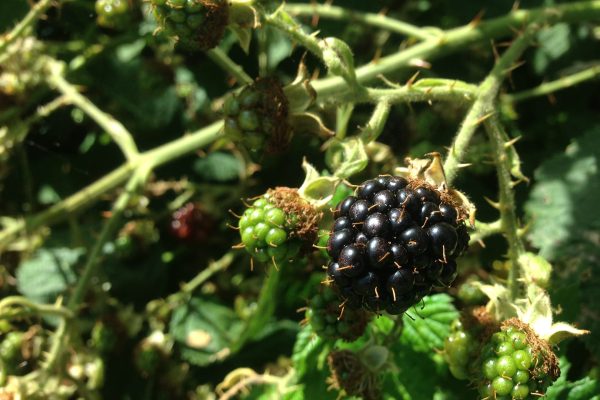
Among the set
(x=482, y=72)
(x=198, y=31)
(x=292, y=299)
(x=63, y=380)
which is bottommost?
(x=63, y=380)

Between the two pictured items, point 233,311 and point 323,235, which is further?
point 233,311

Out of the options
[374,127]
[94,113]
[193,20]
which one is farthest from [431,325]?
[94,113]

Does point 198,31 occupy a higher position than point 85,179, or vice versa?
point 198,31

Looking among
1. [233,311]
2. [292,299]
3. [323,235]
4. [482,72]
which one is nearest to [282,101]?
[323,235]

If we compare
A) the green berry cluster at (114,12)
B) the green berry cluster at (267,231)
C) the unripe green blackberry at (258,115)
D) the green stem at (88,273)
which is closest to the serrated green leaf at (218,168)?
the green stem at (88,273)

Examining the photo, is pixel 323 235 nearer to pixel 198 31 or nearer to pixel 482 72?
pixel 198 31

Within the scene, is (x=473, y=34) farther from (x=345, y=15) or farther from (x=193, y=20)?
(x=193, y=20)

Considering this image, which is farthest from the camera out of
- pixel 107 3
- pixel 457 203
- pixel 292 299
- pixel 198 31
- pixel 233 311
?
pixel 233 311
